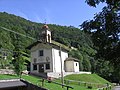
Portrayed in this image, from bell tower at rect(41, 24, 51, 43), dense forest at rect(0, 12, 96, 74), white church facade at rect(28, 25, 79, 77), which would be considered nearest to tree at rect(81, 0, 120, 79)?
white church facade at rect(28, 25, 79, 77)

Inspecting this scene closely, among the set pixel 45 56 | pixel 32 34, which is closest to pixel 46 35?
pixel 45 56

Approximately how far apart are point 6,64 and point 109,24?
48.7 metres

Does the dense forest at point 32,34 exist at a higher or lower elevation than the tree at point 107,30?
higher

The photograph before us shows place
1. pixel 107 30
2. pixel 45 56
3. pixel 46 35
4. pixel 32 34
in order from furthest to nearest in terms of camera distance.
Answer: pixel 32 34
pixel 46 35
pixel 45 56
pixel 107 30

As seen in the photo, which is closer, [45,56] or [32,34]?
[45,56]

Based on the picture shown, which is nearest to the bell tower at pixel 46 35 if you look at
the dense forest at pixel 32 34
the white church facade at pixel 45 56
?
the white church facade at pixel 45 56

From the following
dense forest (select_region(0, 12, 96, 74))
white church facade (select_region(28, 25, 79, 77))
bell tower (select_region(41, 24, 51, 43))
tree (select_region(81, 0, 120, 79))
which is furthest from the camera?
dense forest (select_region(0, 12, 96, 74))

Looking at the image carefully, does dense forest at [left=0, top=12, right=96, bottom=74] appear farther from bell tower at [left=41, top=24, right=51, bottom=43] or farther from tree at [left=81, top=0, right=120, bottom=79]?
tree at [left=81, top=0, right=120, bottom=79]

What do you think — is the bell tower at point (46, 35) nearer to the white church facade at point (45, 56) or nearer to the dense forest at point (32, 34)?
the white church facade at point (45, 56)

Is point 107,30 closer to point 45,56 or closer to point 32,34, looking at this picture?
point 45,56

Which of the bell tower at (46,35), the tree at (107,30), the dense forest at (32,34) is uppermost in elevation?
the dense forest at (32,34)

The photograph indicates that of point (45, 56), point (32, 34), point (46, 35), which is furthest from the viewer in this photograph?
point (32, 34)

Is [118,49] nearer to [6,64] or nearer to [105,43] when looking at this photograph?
[105,43]

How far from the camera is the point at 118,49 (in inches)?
490
